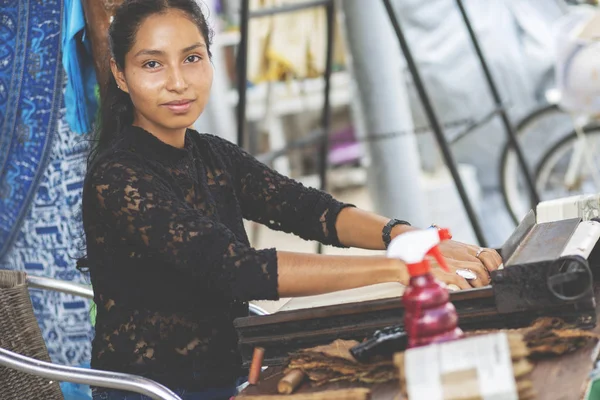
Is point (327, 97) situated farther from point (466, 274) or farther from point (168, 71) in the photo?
point (466, 274)

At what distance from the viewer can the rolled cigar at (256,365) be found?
183 centimetres

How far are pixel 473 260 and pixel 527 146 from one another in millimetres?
5033

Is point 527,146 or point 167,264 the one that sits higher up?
point 527,146

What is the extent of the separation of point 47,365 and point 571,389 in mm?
1156

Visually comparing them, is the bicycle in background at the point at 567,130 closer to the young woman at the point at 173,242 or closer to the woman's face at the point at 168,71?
the young woman at the point at 173,242

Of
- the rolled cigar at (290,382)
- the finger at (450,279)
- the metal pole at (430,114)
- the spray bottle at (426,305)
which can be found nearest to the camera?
the spray bottle at (426,305)

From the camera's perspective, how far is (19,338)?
2.42 meters

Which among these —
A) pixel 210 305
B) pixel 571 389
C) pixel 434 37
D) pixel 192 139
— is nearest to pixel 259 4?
pixel 434 37

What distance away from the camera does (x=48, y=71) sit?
9.64 feet

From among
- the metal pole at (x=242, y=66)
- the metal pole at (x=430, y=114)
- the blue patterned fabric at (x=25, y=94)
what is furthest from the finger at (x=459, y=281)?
the metal pole at (x=430, y=114)

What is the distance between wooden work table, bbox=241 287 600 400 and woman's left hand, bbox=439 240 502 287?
30 cm

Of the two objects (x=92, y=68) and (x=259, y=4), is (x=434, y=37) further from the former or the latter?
(x=92, y=68)

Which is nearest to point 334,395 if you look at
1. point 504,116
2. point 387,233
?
point 387,233

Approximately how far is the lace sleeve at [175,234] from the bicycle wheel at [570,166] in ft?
14.0
